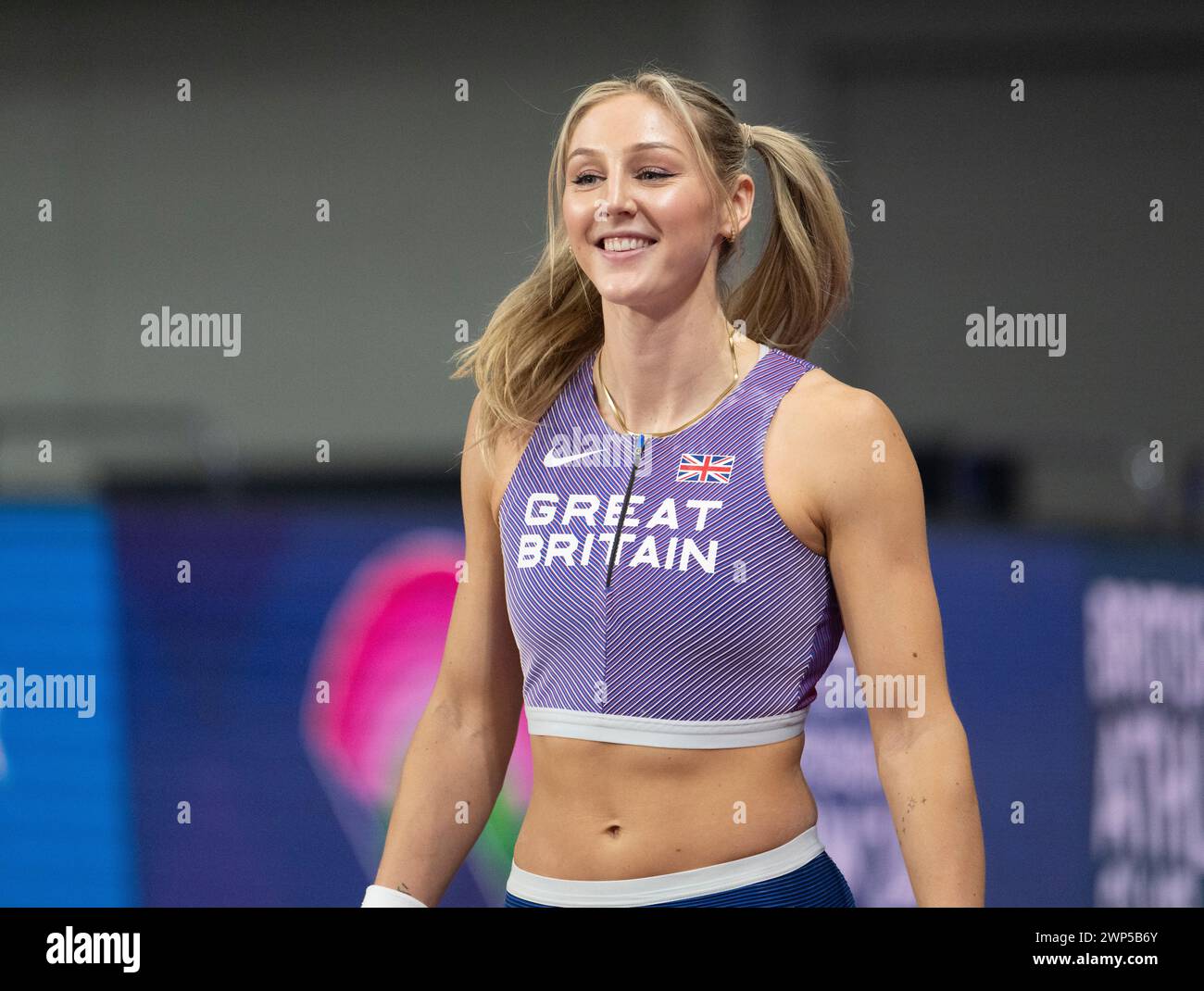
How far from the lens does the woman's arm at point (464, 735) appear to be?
209cm

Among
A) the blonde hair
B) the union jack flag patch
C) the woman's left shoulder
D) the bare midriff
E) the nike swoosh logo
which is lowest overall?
the bare midriff

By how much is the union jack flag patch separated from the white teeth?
0.93ft

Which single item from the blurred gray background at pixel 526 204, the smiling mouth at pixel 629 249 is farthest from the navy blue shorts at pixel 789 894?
the blurred gray background at pixel 526 204

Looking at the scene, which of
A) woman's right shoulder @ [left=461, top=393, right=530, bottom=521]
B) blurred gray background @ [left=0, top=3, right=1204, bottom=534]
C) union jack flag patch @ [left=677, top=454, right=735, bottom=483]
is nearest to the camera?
union jack flag patch @ [left=677, top=454, right=735, bottom=483]

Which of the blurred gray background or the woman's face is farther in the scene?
the blurred gray background

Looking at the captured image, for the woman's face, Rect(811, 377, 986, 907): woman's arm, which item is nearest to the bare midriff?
Rect(811, 377, 986, 907): woman's arm

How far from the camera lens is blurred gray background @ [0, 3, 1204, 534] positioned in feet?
13.6

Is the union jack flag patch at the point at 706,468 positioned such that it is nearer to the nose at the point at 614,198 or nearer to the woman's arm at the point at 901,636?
the woman's arm at the point at 901,636

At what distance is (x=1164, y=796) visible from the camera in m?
3.55

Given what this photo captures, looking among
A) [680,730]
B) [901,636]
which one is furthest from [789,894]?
[901,636]

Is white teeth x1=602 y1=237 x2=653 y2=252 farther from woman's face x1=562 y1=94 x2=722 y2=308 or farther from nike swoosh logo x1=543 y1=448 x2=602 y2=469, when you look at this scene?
nike swoosh logo x1=543 y1=448 x2=602 y2=469

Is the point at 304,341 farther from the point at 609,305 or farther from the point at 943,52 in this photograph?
the point at 609,305

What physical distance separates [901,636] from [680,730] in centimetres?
30
